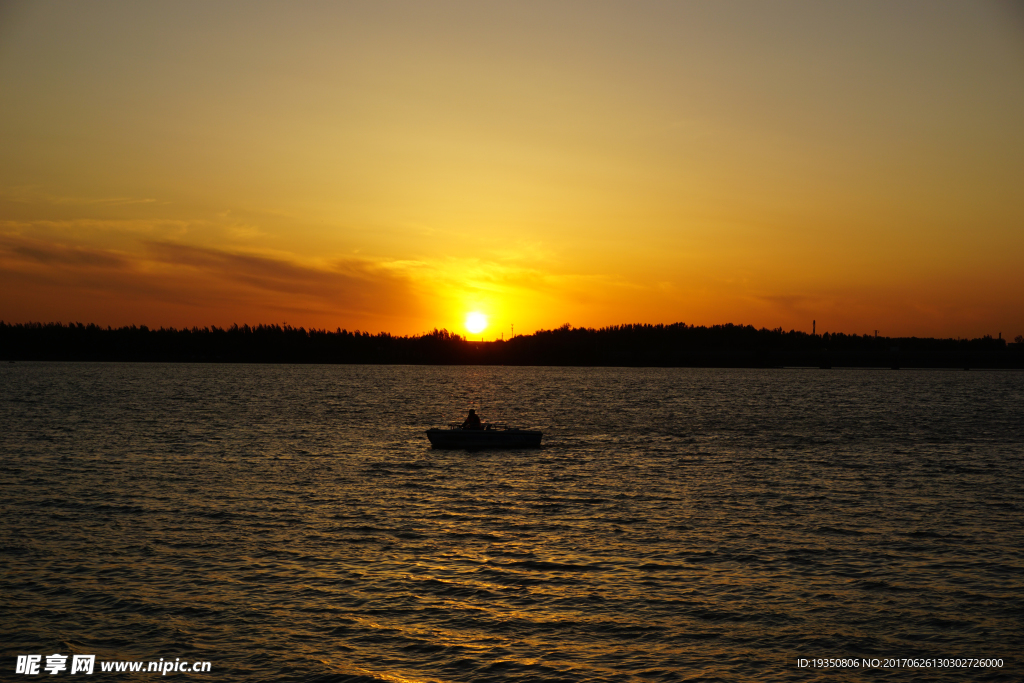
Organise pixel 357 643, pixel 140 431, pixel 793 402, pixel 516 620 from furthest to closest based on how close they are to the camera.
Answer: pixel 793 402, pixel 140 431, pixel 516 620, pixel 357 643

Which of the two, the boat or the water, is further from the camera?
the boat

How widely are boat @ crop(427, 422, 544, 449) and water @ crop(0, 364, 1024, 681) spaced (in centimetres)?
124

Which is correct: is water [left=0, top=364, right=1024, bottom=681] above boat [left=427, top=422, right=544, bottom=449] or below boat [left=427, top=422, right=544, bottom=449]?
below

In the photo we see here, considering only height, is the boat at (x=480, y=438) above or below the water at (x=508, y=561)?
above

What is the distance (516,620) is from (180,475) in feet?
104

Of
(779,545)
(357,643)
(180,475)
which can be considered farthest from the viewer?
(180,475)

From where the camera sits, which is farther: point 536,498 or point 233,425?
point 233,425

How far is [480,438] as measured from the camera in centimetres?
6047

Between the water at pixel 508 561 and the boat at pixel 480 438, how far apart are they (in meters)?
1.24

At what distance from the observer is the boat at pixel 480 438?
198 ft

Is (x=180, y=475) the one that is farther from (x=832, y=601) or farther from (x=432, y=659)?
(x=832, y=601)

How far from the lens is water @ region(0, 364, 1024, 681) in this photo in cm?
1952

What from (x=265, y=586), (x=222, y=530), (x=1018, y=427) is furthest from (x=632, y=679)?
(x=1018, y=427)

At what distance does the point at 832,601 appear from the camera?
23281 mm
